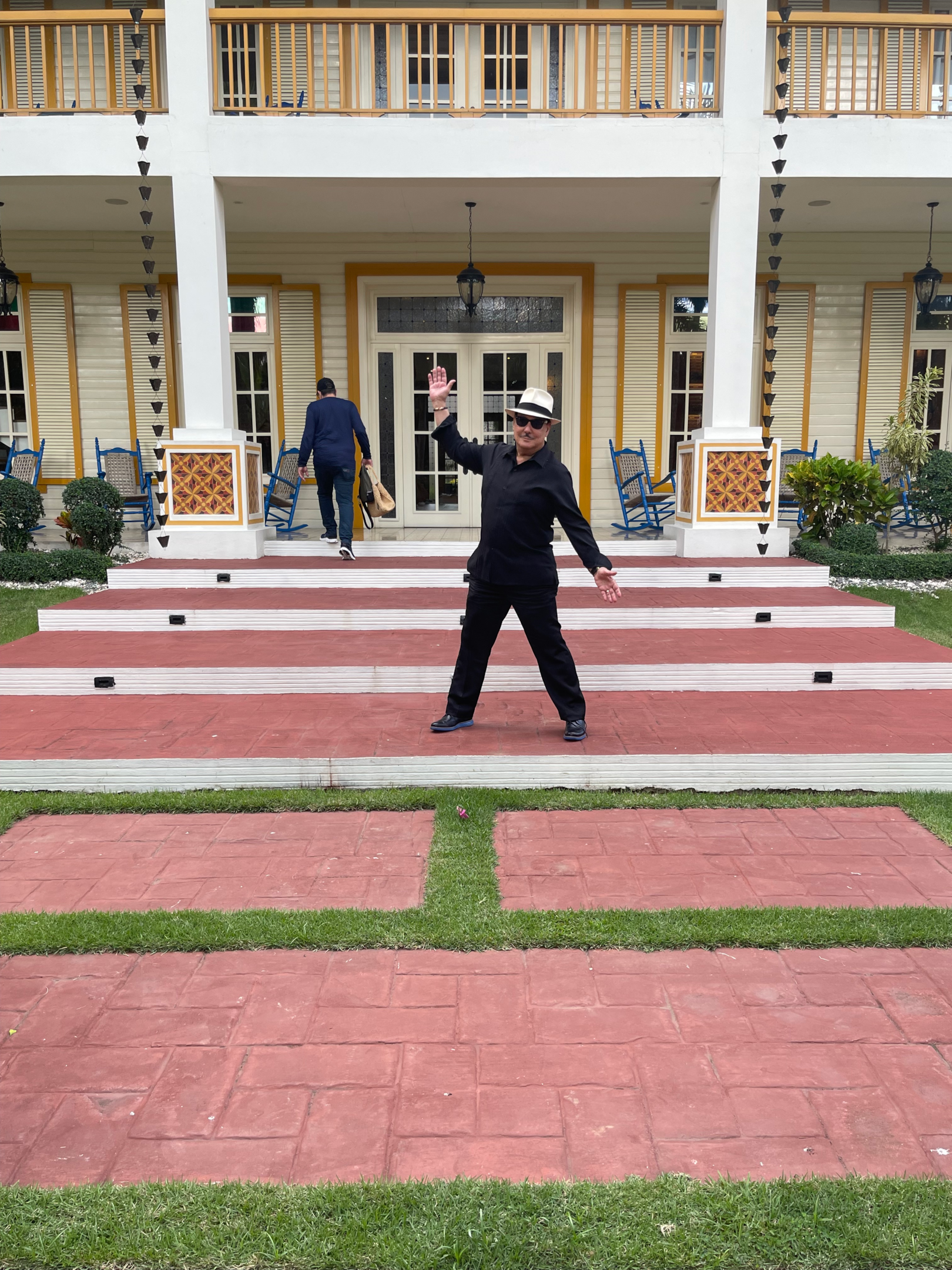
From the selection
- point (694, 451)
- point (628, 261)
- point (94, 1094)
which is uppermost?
point (628, 261)

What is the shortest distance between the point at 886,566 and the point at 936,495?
149 centimetres

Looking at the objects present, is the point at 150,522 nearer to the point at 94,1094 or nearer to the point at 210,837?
the point at 210,837

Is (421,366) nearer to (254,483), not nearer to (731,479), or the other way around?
(254,483)

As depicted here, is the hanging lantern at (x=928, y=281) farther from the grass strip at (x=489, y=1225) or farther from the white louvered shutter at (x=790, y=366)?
the grass strip at (x=489, y=1225)

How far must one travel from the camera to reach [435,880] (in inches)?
143

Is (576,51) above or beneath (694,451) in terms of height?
above

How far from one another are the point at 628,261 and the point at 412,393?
3.15 m

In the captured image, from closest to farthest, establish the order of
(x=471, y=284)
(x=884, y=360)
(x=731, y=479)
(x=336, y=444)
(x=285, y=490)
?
(x=336, y=444) < (x=731, y=479) < (x=471, y=284) < (x=285, y=490) < (x=884, y=360)

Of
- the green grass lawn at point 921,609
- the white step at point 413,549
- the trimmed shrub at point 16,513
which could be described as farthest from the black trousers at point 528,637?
the trimmed shrub at point 16,513

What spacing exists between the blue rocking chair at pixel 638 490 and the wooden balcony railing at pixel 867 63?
418 centimetres

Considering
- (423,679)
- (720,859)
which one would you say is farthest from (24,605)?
(720,859)

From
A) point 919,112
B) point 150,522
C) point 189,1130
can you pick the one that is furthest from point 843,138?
point 189,1130

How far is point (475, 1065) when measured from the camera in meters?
2.58

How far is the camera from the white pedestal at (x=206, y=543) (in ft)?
32.5
